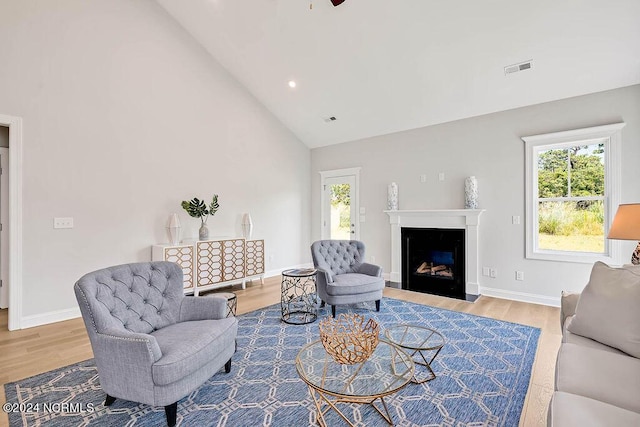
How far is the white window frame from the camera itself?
3.62 m

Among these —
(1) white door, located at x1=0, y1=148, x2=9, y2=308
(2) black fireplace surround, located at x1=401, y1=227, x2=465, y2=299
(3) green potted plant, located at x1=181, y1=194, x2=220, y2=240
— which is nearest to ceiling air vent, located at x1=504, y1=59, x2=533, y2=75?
(2) black fireplace surround, located at x1=401, y1=227, x2=465, y2=299

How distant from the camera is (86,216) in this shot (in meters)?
3.76

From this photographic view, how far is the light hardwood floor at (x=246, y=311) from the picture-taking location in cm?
215

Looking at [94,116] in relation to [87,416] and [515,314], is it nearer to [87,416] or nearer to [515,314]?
[87,416]

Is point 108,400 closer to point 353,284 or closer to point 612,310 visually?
point 353,284

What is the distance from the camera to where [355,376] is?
1780 millimetres

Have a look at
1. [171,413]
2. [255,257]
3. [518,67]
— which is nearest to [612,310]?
[171,413]

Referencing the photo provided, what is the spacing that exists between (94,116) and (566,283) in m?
6.34

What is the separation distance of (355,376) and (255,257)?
3.74 metres

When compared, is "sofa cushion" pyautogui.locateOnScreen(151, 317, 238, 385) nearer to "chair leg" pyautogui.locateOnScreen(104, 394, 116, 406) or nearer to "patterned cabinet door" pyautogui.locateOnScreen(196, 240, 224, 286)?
"chair leg" pyautogui.locateOnScreen(104, 394, 116, 406)

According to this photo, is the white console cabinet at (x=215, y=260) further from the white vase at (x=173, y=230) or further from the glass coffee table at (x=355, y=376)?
the glass coffee table at (x=355, y=376)

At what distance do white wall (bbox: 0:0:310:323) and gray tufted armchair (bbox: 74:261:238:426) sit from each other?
2059mm

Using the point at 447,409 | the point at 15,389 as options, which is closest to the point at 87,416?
the point at 15,389

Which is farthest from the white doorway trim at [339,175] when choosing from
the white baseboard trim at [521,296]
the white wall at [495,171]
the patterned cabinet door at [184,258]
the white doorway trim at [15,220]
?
the white doorway trim at [15,220]
